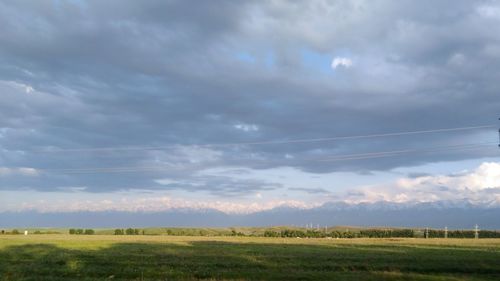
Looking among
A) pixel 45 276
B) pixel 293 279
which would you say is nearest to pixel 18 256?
pixel 45 276

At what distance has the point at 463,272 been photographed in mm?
32062

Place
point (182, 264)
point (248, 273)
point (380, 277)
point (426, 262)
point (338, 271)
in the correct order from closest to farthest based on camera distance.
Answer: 1. point (380, 277)
2. point (248, 273)
3. point (338, 271)
4. point (182, 264)
5. point (426, 262)

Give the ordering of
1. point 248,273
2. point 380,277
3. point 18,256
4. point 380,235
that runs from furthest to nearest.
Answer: point 380,235 → point 18,256 → point 248,273 → point 380,277

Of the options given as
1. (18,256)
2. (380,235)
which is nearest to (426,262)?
(18,256)

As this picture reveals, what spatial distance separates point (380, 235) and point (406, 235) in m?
5.82

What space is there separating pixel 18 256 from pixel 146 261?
11.0m

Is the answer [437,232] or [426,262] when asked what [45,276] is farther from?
[437,232]

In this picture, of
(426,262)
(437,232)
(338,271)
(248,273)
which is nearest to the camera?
(248,273)

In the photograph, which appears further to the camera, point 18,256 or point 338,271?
point 18,256

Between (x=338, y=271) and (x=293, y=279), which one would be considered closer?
(x=293, y=279)

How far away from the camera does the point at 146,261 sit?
116ft

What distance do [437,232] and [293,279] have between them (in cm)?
10974

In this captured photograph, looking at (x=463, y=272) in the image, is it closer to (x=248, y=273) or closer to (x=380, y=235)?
(x=248, y=273)

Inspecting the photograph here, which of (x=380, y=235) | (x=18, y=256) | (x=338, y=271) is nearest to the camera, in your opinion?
(x=338, y=271)
